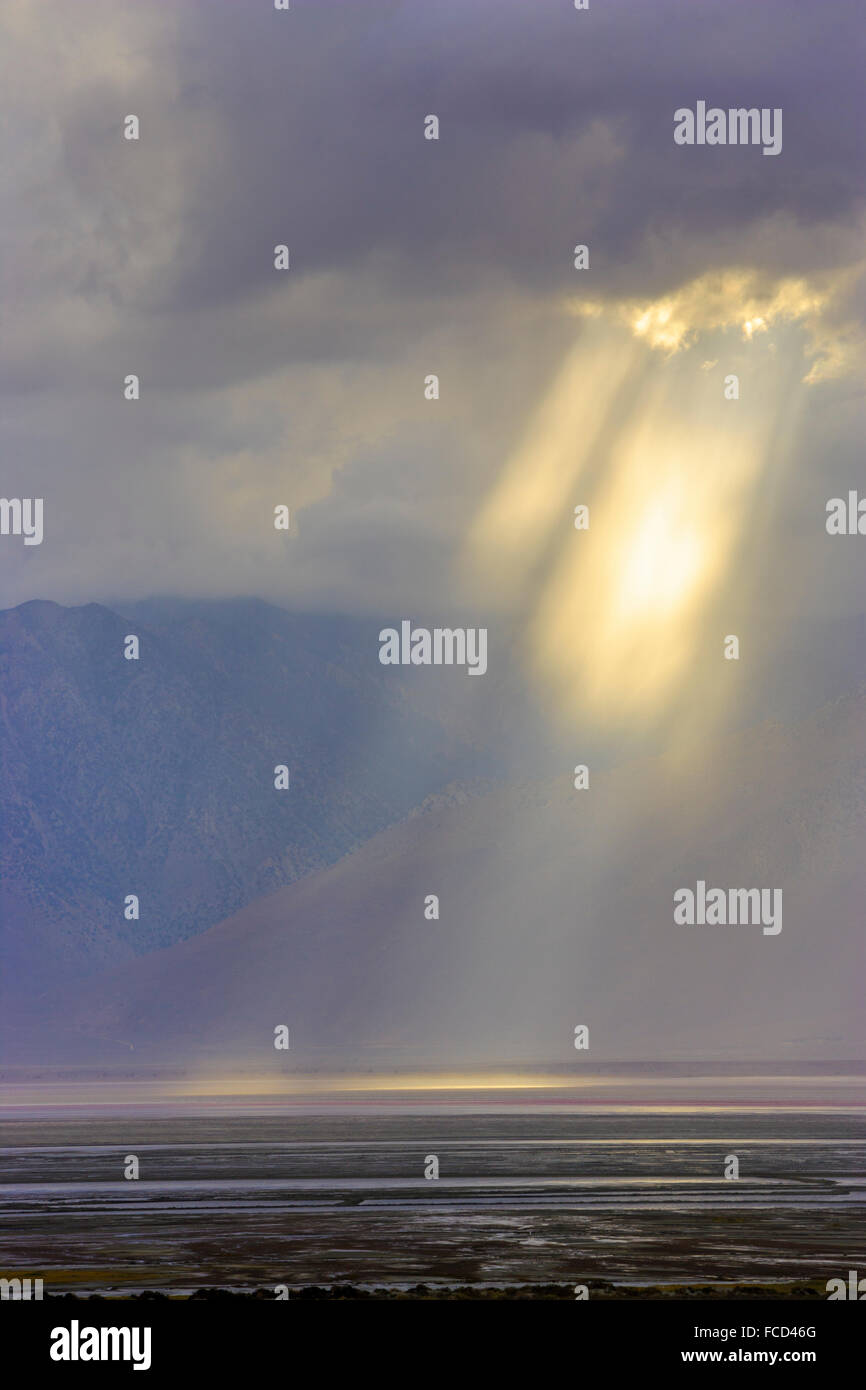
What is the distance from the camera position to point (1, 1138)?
109 m

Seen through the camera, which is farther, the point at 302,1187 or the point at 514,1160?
the point at 514,1160
